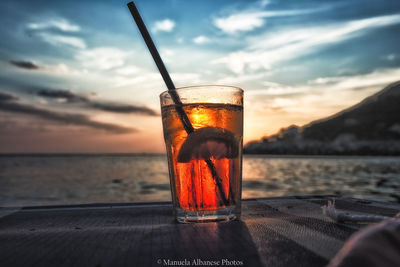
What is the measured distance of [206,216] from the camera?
1.27m

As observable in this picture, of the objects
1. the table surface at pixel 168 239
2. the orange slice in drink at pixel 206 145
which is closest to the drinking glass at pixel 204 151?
the orange slice in drink at pixel 206 145

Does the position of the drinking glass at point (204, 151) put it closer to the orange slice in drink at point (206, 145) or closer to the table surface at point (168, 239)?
the orange slice in drink at point (206, 145)

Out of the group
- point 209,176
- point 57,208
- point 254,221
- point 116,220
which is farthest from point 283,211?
point 57,208

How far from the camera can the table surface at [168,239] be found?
2.41 ft

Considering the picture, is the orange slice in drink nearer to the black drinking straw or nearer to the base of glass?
the black drinking straw

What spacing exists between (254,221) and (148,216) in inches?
19.7

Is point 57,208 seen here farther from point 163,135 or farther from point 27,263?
point 27,263

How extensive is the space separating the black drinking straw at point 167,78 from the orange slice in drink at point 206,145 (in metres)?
0.05

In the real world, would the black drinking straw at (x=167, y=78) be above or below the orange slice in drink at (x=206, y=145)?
above

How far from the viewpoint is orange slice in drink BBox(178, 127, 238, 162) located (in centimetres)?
132

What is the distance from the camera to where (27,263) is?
0.72m

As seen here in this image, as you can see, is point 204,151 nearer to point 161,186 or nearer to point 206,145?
point 206,145

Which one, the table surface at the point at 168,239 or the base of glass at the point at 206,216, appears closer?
the table surface at the point at 168,239

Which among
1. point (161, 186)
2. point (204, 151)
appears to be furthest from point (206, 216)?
point (161, 186)
